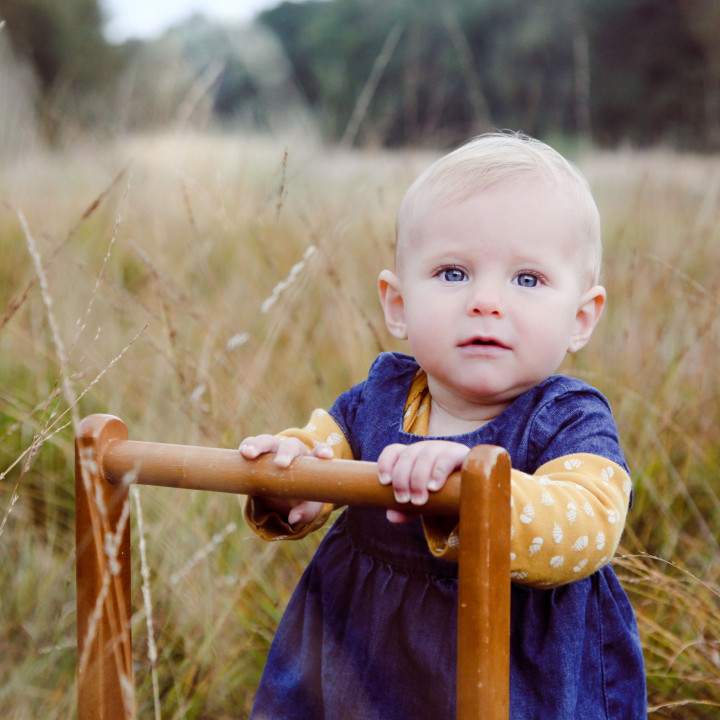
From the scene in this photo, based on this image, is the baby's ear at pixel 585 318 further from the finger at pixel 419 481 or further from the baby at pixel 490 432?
the finger at pixel 419 481

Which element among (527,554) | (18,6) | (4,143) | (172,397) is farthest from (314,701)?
(18,6)

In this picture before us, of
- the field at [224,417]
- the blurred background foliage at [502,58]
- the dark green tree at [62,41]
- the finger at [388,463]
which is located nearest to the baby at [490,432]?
the finger at [388,463]

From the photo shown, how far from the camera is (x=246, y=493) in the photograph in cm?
89

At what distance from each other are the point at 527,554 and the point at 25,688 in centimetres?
104

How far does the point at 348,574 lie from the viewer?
1.16 metres

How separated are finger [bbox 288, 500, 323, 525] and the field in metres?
0.19

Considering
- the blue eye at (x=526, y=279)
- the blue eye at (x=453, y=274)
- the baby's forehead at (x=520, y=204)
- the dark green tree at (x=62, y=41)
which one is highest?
the dark green tree at (x=62, y=41)

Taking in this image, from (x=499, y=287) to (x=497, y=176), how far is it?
0.14 meters

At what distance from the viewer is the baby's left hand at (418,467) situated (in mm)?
785

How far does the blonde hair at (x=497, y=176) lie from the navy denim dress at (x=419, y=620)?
0.21 meters

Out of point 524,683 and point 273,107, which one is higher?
point 273,107

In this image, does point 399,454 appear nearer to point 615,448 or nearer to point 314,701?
point 615,448

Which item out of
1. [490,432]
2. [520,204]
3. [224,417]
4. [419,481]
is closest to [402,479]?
[419,481]

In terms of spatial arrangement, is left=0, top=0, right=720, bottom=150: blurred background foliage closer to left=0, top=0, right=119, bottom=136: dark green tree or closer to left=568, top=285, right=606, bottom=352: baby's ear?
left=0, top=0, right=119, bottom=136: dark green tree
